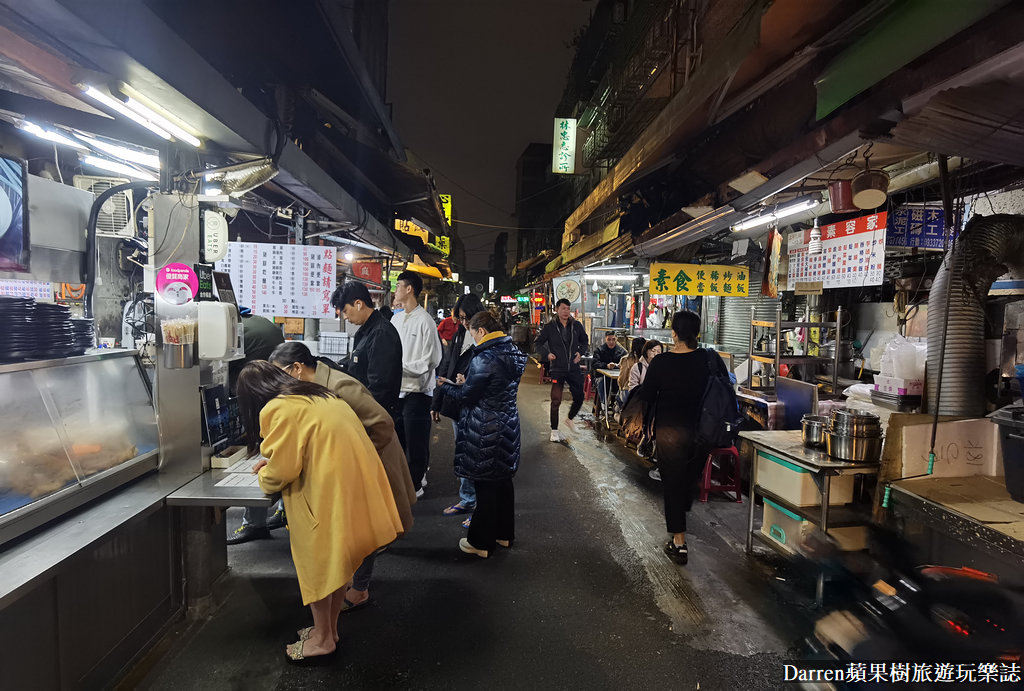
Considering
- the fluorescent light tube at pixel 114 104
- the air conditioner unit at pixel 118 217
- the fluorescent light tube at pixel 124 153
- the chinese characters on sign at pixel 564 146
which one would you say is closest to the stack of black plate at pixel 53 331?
the fluorescent light tube at pixel 114 104

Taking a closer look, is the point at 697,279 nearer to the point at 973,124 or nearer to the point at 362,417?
the point at 973,124

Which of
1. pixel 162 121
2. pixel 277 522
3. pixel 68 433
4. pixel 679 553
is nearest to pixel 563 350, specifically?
pixel 679 553

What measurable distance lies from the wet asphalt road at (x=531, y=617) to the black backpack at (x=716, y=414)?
1.20 metres

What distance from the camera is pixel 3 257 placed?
3.18 metres

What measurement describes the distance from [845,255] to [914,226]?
68 cm

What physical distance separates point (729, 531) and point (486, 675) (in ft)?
11.2

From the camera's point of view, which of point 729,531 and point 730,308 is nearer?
point 729,531

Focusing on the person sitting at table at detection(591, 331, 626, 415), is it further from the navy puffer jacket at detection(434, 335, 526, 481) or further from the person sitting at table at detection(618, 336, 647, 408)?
the navy puffer jacket at detection(434, 335, 526, 481)

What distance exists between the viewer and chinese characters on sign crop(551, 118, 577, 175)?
20.2 metres

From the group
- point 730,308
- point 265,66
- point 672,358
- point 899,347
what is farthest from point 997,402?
point 730,308

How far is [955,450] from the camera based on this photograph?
3.92m

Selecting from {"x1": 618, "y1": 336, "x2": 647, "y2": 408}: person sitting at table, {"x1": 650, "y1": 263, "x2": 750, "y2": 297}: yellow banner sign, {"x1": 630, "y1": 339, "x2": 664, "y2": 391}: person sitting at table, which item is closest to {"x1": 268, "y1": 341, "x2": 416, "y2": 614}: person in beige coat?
{"x1": 630, "y1": 339, "x2": 664, "y2": 391}: person sitting at table

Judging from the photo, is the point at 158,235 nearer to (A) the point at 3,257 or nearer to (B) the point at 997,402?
(A) the point at 3,257

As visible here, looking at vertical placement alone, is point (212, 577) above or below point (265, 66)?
below
